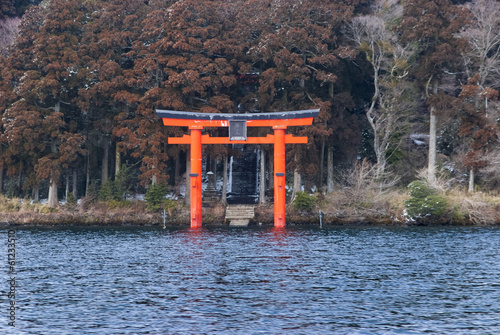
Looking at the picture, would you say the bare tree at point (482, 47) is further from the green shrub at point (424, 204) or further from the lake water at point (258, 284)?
the lake water at point (258, 284)

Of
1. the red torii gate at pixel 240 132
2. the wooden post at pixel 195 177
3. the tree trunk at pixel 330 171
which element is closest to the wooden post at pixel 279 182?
the red torii gate at pixel 240 132

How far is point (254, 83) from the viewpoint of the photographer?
153ft

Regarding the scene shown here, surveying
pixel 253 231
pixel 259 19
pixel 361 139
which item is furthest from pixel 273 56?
pixel 253 231

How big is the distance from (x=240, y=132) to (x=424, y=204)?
12.3m

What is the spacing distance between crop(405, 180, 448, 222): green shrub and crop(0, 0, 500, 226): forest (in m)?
2.53

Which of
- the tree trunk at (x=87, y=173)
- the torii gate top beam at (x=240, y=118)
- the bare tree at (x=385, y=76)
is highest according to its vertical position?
the bare tree at (x=385, y=76)

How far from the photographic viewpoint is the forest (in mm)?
42281

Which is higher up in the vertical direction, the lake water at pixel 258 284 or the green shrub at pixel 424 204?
the green shrub at pixel 424 204

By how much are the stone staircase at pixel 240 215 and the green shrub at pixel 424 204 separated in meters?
10.3

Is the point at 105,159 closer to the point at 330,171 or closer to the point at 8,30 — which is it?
the point at 8,30

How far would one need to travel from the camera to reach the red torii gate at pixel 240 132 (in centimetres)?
3881

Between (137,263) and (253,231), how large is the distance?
1196 centimetres

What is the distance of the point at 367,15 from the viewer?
44656 mm

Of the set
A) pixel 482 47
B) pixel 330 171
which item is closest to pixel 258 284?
pixel 330 171
